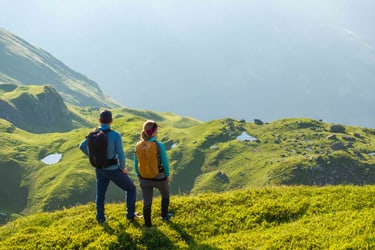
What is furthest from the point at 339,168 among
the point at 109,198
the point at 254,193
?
the point at 254,193

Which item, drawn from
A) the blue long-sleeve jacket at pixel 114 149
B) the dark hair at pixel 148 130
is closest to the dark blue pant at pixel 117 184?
the blue long-sleeve jacket at pixel 114 149

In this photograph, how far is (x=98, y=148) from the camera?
15.2m

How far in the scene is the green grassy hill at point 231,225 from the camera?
46.7 feet

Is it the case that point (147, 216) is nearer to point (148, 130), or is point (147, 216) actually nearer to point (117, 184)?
point (117, 184)

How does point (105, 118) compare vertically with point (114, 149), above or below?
above

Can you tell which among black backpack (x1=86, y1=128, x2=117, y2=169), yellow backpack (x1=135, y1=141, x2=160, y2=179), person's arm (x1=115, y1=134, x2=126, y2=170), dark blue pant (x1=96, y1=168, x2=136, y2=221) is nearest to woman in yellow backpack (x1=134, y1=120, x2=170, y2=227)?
yellow backpack (x1=135, y1=141, x2=160, y2=179)

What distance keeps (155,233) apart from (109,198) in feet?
574

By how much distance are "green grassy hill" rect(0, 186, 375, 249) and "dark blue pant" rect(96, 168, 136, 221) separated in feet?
1.65

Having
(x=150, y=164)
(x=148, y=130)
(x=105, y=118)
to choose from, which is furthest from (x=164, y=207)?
(x=105, y=118)

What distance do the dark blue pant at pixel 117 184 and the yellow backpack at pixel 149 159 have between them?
1114 mm

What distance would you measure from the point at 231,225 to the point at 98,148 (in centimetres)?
617

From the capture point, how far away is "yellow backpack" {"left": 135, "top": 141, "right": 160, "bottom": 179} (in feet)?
49.1

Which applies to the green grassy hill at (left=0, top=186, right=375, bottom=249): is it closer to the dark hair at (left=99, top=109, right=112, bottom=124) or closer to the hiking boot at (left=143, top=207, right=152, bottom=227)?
the hiking boot at (left=143, top=207, right=152, bottom=227)

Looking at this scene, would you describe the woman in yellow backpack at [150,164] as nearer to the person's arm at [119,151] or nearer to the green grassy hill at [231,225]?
the person's arm at [119,151]
